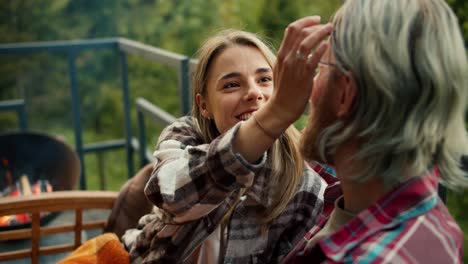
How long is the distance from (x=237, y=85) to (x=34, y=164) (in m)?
2.15

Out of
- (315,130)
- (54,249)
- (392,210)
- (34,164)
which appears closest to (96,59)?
(34,164)

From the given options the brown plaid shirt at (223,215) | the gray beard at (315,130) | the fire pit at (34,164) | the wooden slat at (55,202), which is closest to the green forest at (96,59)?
the fire pit at (34,164)

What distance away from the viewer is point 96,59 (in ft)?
35.8

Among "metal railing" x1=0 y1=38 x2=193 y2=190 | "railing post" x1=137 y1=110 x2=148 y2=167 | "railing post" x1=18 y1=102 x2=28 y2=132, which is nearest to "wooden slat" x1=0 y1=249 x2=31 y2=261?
"metal railing" x1=0 y1=38 x2=193 y2=190

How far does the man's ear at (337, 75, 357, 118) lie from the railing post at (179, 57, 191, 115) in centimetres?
188

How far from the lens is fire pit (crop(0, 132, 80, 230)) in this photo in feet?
9.37

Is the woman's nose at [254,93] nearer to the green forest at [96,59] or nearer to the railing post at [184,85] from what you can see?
the railing post at [184,85]

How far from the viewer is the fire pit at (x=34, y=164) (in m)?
2.86

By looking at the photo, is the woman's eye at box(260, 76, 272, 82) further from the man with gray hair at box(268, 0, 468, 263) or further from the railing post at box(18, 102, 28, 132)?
the railing post at box(18, 102, 28, 132)

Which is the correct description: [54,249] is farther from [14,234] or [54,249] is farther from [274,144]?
[274,144]

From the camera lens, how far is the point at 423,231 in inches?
33.6

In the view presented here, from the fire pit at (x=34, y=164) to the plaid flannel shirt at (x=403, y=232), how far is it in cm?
213

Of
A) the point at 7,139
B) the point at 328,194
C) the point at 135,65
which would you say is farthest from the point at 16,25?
the point at 328,194

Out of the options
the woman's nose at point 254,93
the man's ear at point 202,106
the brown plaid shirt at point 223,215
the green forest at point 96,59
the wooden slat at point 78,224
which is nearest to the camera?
the brown plaid shirt at point 223,215
